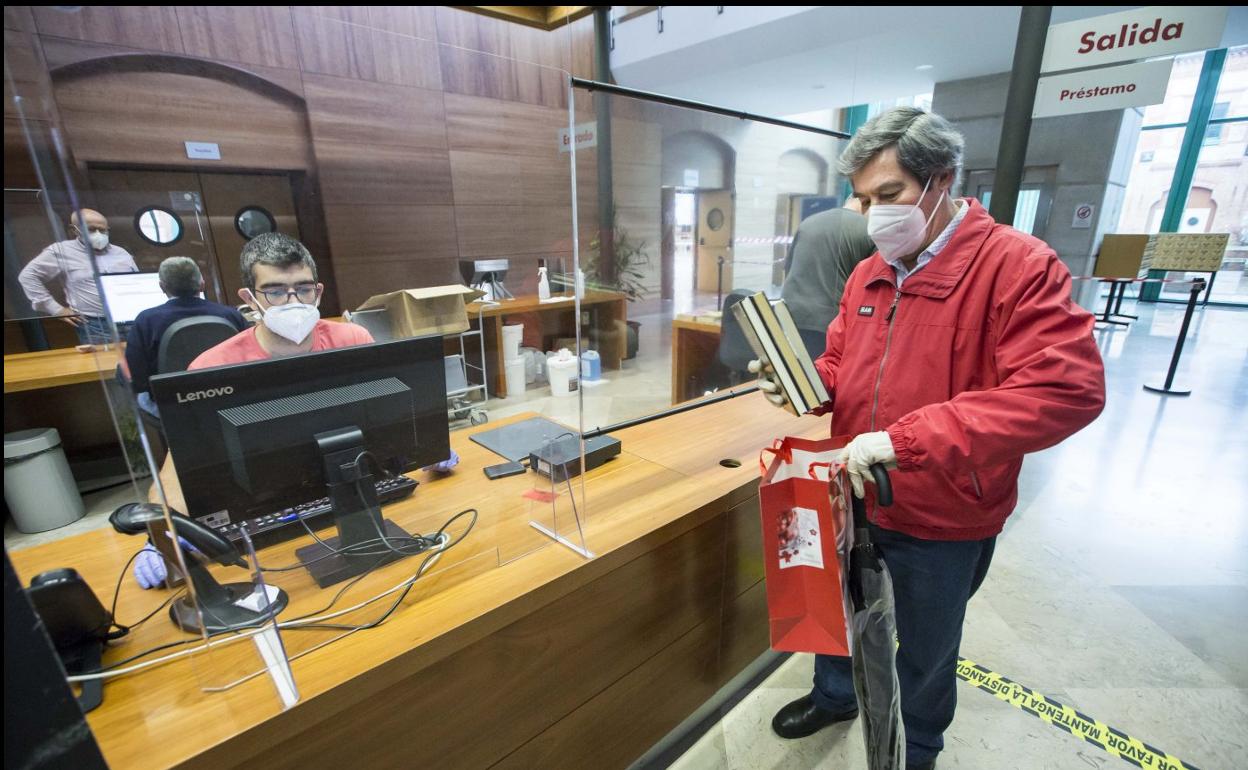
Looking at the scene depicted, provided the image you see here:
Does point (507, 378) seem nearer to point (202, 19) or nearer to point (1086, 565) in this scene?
point (202, 19)

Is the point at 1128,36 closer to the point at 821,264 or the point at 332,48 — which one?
the point at 821,264

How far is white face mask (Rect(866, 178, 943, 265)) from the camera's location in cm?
113

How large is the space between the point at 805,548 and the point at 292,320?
1.45 m

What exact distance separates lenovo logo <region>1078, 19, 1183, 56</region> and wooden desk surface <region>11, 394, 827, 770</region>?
10.1ft

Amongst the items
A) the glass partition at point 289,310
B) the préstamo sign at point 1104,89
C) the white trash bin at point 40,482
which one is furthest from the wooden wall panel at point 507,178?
the préstamo sign at point 1104,89

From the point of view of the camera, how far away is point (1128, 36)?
2713mm

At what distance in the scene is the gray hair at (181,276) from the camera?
6.22 ft

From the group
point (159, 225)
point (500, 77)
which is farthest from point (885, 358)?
point (159, 225)

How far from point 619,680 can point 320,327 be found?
4.61ft

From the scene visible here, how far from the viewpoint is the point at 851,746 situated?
1.62 m

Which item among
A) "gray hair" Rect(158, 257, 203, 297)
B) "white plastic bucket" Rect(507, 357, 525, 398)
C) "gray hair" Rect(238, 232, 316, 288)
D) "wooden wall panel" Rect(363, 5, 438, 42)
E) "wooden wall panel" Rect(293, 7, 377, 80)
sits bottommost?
"white plastic bucket" Rect(507, 357, 525, 398)

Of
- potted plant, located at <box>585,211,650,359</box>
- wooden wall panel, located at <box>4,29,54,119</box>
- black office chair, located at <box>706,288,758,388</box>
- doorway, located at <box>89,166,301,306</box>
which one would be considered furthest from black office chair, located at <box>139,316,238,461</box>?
black office chair, located at <box>706,288,758,388</box>

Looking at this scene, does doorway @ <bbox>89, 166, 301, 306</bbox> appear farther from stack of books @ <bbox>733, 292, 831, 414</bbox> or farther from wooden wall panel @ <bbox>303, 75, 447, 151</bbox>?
stack of books @ <bbox>733, 292, 831, 414</bbox>

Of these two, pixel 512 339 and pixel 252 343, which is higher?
pixel 252 343
